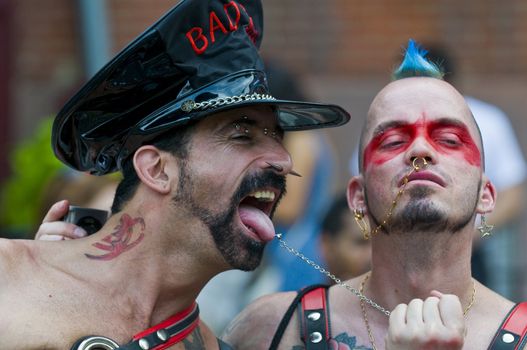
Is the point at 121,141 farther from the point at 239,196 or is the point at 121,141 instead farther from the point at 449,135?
the point at 449,135

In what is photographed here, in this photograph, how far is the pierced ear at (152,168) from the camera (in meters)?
5.09

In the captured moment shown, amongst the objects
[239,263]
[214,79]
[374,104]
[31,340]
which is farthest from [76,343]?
[374,104]

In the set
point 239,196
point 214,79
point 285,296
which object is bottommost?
point 285,296

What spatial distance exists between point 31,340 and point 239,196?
0.94 m

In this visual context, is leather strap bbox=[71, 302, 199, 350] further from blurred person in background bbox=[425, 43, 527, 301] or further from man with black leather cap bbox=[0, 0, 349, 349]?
blurred person in background bbox=[425, 43, 527, 301]

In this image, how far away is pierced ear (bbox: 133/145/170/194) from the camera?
200 inches

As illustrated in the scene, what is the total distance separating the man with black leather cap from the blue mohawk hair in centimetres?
47

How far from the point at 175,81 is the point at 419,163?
97 centimetres

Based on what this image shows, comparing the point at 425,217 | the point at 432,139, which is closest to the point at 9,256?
the point at 425,217

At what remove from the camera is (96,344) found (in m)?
4.74

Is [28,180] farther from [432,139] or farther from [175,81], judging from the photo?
[432,139]

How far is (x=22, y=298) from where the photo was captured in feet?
15.7

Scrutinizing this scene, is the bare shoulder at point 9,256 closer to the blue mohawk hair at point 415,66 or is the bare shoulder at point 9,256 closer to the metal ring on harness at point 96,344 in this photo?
the metal ring on harness at point 96,344

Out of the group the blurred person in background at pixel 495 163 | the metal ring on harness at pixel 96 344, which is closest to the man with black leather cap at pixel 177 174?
A: the metal ring on harness at pixel 96 344
